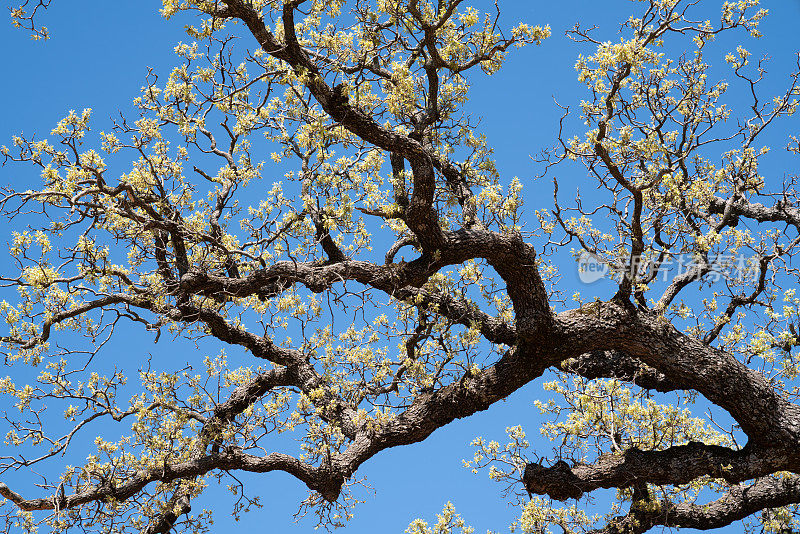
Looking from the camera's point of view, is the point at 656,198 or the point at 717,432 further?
the point at 717,432

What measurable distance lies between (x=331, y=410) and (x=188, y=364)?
2.01 metres

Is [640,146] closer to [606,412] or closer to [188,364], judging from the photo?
[606,412]

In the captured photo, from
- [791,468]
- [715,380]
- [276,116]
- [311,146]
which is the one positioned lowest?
[791,468]

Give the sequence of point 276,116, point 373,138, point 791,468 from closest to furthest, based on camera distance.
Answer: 1. point 373,138
2. point 791,468
3. point 276,116

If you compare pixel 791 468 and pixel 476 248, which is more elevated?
pixel 476 248

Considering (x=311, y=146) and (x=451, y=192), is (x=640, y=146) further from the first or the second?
(x=311, y=146)

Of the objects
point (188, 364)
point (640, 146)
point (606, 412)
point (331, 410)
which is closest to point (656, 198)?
point (640, 146)

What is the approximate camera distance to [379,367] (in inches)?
420

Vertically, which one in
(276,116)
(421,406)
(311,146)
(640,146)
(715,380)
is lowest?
(715,380)

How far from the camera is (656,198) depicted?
30.2ft

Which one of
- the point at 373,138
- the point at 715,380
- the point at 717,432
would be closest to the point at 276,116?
the point at 373,138

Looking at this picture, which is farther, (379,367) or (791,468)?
(379,367)

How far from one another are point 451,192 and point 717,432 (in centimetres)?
542

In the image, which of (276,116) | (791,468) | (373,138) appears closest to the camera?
(373,138)
